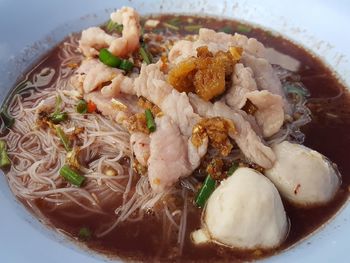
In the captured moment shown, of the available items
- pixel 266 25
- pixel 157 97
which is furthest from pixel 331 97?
pixel 157 97

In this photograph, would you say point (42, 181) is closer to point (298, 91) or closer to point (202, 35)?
point (202, 35)

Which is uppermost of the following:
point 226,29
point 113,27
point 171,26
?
point 226,29

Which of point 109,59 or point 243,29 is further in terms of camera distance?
point 243,29

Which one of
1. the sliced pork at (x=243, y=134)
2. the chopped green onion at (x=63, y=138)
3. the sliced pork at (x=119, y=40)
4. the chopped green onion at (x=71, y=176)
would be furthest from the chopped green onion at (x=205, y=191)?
the sliced pork at (x=119, y=40)

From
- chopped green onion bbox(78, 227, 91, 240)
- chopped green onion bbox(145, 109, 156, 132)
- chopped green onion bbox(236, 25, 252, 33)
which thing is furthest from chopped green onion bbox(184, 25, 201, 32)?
chopped green onion bbox(78, 227, 91, 240)

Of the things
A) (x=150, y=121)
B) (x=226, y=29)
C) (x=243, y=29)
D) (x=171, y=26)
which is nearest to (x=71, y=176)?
(x=150, y=121)

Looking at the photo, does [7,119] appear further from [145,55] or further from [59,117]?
[145,55]

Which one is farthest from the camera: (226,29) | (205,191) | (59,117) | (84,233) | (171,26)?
(171,26)
